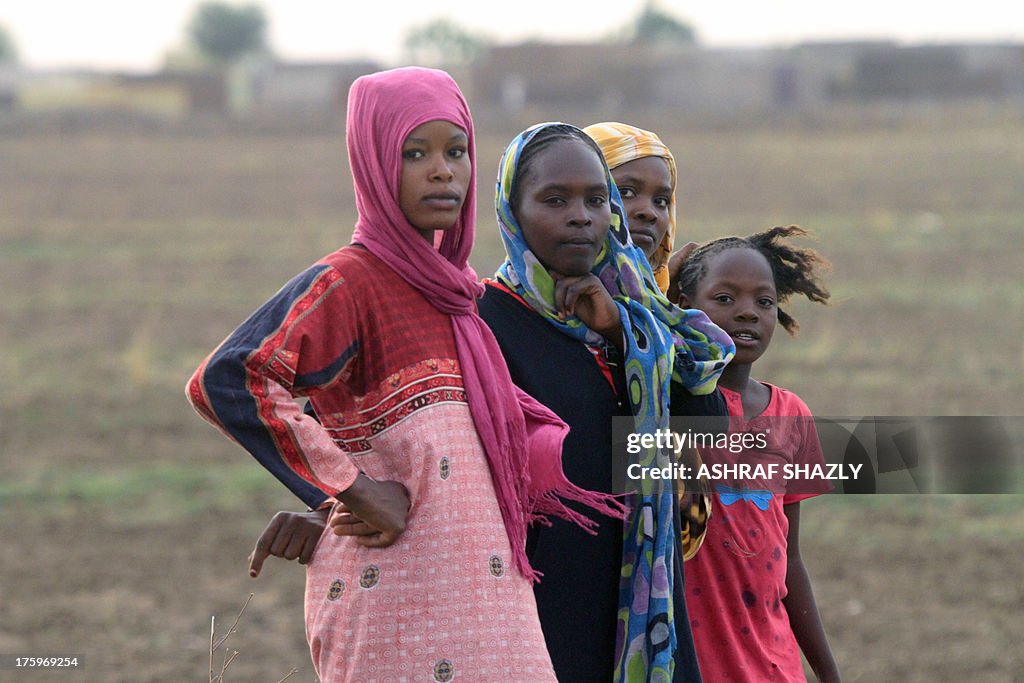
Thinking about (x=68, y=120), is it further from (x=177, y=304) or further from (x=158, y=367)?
(x=158, y=367)

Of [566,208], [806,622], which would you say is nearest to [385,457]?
[566,208]

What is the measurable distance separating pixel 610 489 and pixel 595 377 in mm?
221

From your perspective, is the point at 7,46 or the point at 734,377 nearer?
the point at 734,377

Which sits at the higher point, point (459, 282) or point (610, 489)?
point (459, 282)

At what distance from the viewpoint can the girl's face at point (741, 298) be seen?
2914 millimetres

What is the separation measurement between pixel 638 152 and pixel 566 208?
1.37ft

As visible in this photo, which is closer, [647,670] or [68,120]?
[647,670]

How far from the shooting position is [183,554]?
725 cm

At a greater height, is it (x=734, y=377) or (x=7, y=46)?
(x=7, y=46)

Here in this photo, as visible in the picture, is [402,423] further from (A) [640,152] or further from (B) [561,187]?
(A) [640,152]

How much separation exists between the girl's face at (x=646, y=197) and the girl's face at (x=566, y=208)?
283 mm

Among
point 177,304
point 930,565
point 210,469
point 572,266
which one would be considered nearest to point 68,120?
point 177,304

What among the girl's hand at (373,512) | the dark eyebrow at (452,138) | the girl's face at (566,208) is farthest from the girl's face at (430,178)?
the girl's hand at (373,512)

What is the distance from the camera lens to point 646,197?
9.57 feet
